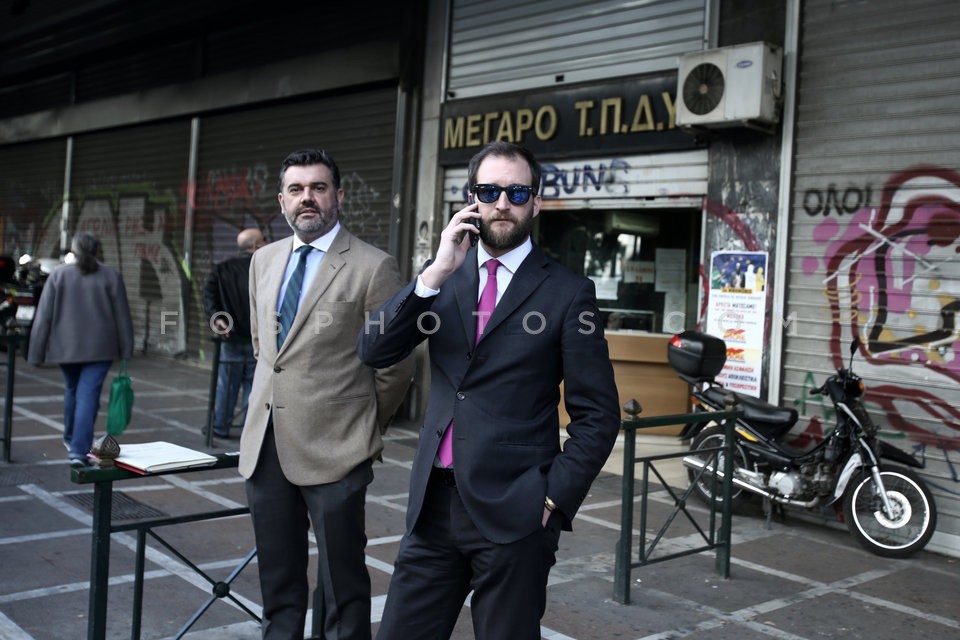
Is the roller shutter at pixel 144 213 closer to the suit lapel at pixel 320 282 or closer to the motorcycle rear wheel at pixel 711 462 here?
the motorcycle rear wheel at pixel 711 462

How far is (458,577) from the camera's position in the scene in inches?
107

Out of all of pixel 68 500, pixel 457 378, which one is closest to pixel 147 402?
pixel 68 500

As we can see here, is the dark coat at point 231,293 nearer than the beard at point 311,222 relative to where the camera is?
No

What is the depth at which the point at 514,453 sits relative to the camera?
263 cm

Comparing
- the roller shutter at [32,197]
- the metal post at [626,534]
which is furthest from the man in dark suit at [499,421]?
the roller shutter at [32,197]

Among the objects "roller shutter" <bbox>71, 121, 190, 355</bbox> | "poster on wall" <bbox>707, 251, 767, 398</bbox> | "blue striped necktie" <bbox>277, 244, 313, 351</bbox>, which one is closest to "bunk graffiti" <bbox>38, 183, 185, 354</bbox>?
"roller shutter" <bbox>71, 121, 190, 355</bbox>

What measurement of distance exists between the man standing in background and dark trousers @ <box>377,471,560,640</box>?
6.15m

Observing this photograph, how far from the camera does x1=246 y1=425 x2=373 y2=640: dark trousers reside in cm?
329

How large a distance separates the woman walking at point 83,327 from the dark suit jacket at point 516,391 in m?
5.19

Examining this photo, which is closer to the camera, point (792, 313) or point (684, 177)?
point (792, 313)

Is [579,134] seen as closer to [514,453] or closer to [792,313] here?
[792,313]

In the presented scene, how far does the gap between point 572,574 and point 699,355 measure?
220 cm

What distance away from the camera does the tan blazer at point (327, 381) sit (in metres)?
3.30

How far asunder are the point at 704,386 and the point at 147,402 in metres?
6.70
